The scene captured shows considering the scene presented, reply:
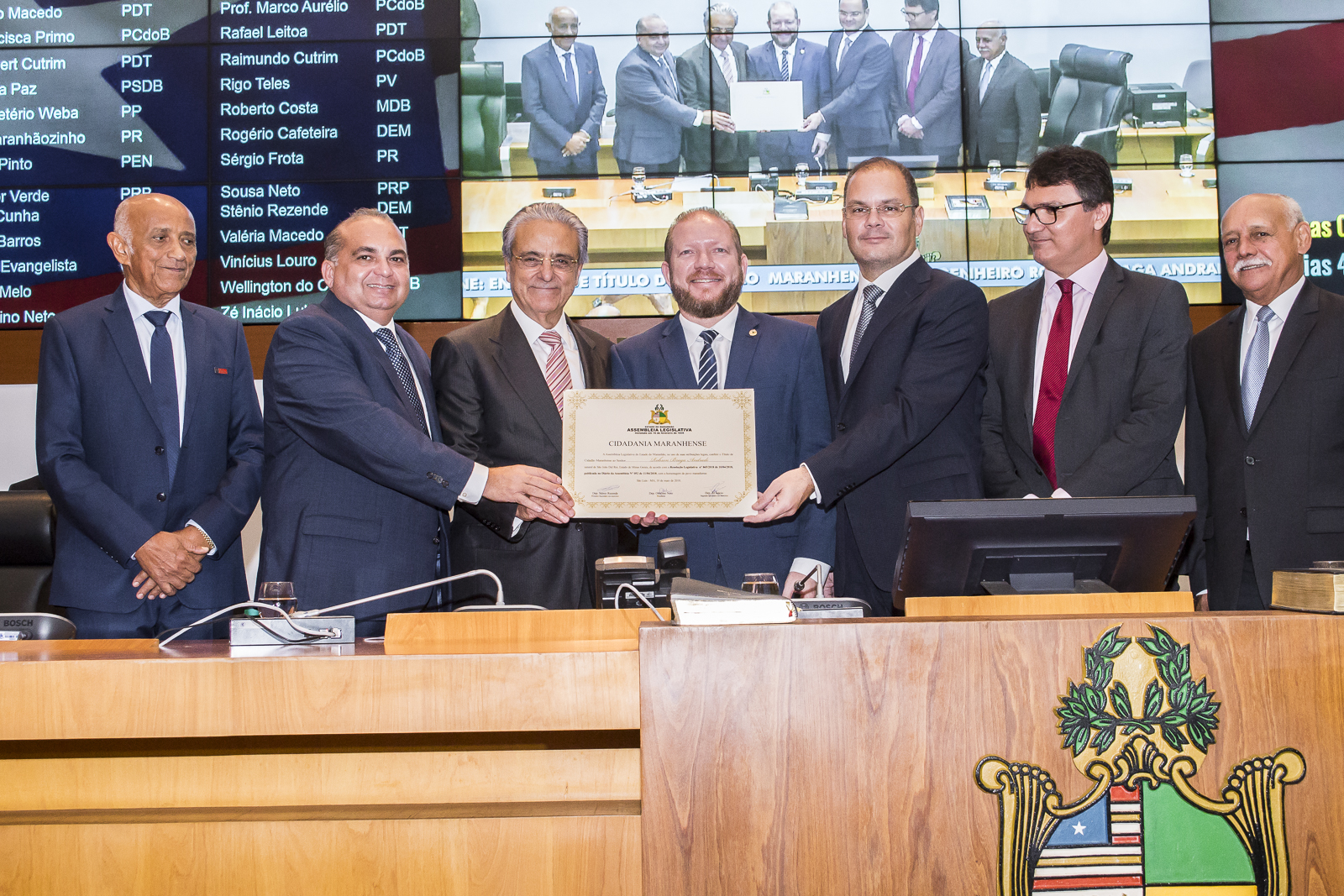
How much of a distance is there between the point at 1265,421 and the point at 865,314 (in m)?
1.04

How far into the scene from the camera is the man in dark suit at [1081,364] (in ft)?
8.21

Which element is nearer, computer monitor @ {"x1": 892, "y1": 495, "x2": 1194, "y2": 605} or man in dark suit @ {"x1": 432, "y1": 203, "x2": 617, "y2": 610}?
computer monitor @ {"x1": 892, "y1": 495, "x2": 1194, "y2": 605}

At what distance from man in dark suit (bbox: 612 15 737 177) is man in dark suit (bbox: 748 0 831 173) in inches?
7.7

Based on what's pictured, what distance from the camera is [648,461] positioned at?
7.55 feet

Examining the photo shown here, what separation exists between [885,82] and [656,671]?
353 centimetres

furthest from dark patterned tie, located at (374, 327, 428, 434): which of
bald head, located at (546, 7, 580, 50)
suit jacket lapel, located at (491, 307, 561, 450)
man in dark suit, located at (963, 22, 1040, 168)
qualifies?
man in dark suit, located at (963, 22, 1040, 168)

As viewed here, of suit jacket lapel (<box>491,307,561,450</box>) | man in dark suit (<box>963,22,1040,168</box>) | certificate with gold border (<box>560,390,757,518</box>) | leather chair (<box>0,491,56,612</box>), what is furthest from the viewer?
man in dark suit (<box>963,22,1040,168</box>)

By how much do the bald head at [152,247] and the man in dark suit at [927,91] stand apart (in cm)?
266

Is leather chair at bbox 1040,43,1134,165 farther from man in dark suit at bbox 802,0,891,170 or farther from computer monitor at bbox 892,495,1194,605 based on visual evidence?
computer monitor at bbox 892,495,1194,605

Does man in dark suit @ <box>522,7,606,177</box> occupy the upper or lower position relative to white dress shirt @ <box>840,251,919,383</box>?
upper

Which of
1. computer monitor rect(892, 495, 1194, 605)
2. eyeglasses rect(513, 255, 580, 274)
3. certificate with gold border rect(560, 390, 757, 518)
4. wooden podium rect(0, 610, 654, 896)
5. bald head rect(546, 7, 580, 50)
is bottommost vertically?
wooden podium rect(0, 610, 654, 896)

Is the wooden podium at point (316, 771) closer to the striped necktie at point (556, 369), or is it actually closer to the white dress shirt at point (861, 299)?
the striped necktie at point (556, 369)

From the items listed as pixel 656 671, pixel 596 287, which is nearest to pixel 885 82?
pixel 596 287

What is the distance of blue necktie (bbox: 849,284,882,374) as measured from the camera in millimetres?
2693
